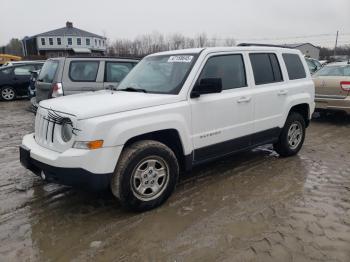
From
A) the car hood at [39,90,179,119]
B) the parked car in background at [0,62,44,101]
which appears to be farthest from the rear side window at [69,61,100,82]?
the parked car in background at [0,62,44,101]

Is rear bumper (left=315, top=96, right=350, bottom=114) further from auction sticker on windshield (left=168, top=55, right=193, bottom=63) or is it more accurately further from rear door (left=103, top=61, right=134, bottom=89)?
auction sticker on windshield (left=168, top=55, right=193, bottom=63)

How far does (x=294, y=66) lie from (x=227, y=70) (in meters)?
1.75

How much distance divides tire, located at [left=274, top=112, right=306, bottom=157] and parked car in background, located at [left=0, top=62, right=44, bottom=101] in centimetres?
1184

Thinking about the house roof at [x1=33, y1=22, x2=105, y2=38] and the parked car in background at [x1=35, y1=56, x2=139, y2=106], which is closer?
the parked car in background at [x1=35, y1=56, x2=139, y2=106]

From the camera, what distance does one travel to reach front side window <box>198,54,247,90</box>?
4.70 m

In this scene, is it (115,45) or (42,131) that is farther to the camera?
(115,45)

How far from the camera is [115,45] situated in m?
84.8

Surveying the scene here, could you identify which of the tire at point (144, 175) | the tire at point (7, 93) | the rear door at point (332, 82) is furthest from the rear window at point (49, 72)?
the tire at point (7, 93)

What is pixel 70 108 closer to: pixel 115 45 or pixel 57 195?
pixel 57 195

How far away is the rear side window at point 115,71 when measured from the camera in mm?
8448

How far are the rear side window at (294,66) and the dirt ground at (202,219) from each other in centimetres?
153

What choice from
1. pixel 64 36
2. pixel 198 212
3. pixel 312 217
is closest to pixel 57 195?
pixel 198 212

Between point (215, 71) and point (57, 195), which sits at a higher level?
point (215, 71)

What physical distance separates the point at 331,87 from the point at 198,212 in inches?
256
